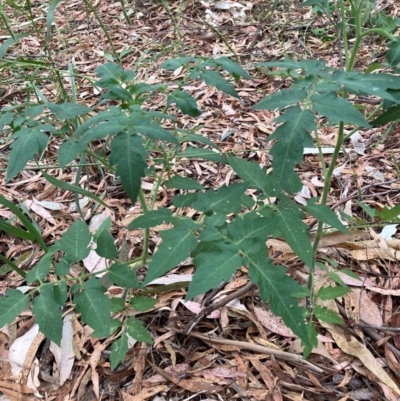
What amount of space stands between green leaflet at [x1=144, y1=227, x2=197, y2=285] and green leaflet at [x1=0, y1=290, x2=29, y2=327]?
26 centimetres

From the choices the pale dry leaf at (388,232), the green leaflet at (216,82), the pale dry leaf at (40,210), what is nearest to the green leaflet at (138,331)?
Answer: the green leaflet at (216,82)

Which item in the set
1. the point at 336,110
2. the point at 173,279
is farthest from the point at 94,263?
the point at 336,110

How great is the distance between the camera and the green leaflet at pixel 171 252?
2.58 ft

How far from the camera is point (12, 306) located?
0.87 meters

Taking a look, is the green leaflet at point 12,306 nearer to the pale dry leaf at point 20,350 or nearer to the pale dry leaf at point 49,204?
the pale dry leaf at point 20,350

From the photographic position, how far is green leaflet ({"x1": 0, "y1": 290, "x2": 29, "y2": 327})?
855 mm

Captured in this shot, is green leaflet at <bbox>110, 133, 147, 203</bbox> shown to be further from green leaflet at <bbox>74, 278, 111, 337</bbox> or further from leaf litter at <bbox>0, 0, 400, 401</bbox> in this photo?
leaf litter at <bbox>0, 0, 400, 401</bbox>

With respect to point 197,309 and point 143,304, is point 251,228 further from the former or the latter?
point 197,309

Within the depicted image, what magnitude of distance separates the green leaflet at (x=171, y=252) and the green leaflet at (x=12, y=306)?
26 centimetres

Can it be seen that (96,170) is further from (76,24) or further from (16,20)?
(16,20)

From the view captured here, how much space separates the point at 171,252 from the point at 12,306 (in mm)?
336

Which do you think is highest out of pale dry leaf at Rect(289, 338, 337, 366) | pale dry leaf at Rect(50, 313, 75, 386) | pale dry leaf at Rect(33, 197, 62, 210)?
pale dry leaf at Rect(33, 197, 62, 210)

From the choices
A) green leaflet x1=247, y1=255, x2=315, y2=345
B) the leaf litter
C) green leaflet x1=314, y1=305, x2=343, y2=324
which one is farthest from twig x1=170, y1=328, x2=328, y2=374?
green leaflet x1=247, y1=255, x2=315, y2=345

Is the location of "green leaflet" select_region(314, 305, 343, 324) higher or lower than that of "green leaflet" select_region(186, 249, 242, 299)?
lower
